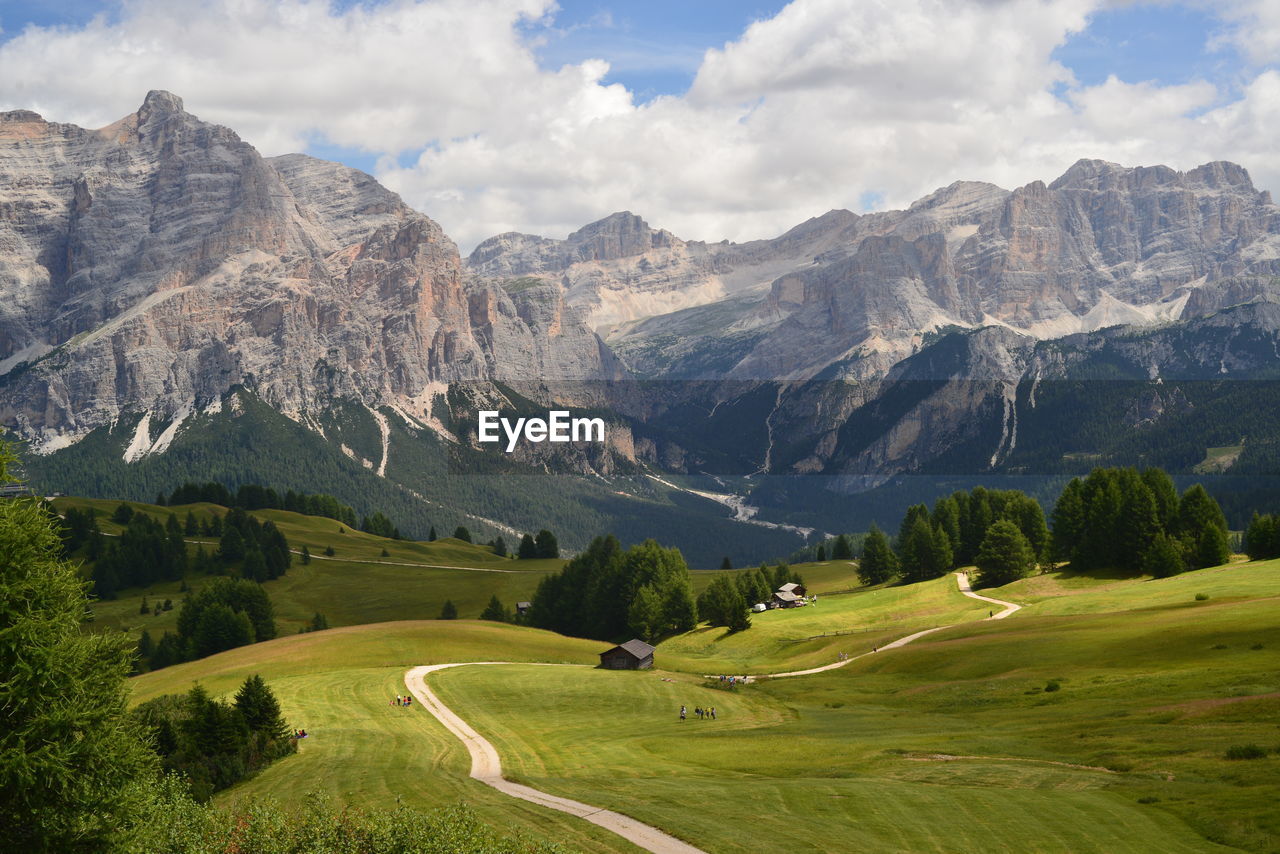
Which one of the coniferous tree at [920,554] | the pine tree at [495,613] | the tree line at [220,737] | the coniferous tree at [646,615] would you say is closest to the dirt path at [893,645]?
the coniferous tree at [920,554]

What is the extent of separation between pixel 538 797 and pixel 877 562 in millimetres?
129478

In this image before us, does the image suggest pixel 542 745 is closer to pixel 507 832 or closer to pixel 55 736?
pixel 507 832

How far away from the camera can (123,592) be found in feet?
649

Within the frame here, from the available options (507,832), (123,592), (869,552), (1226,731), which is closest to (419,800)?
(507,832)

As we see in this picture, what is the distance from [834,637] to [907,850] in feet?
288

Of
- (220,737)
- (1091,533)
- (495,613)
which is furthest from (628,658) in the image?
(1091,533)

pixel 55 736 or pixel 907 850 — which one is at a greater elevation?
pixel 55 736

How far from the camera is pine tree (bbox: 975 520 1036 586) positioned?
141625mm

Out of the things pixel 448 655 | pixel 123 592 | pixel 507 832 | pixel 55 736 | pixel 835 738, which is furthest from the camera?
pixel 123 592

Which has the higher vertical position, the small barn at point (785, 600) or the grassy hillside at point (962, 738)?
the grassy hillside at point (962, 738)

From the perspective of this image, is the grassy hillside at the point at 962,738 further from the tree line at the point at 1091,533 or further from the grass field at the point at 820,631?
the tree line at the point at 1091,533

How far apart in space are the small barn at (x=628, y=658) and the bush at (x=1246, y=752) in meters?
72.8

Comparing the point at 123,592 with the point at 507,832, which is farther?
the point at 123,592

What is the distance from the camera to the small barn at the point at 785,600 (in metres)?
161
